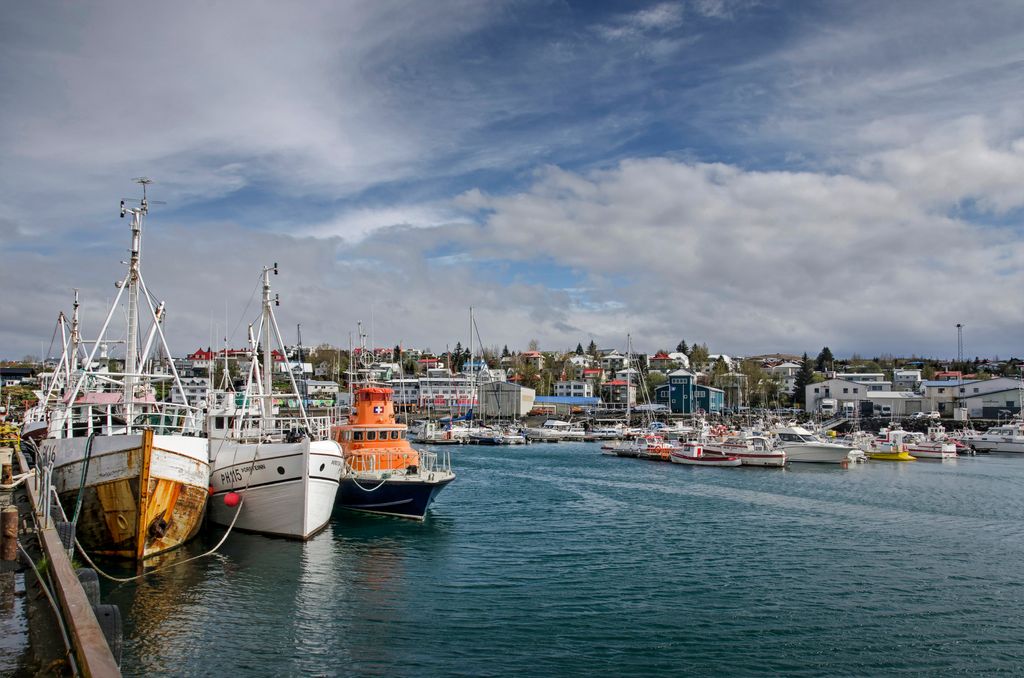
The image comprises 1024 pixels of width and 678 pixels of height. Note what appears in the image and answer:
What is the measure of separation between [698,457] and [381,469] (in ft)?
134

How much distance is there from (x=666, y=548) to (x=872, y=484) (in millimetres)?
29714

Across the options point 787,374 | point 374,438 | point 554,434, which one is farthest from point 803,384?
point 374,438

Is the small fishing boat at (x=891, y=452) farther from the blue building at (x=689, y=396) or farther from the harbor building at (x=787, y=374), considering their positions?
A: the harbor building at (x=787, y=374)

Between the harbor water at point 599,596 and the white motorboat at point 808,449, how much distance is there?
28.4m

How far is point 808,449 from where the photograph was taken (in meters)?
66.3

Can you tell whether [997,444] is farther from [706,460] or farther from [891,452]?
[706,460]

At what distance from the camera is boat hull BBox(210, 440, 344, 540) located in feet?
84.4

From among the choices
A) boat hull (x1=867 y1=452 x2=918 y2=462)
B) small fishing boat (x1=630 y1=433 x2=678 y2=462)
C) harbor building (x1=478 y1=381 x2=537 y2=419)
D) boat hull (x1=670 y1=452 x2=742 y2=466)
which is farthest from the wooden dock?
harbor building (x1=478 y1=381 x2=537 y2=419)

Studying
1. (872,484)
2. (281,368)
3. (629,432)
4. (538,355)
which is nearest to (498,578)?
(872,484)

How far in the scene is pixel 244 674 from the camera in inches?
566

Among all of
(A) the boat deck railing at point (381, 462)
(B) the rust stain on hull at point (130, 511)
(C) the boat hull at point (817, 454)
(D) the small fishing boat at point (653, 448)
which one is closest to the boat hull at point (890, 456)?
(C) the boat hull at point (817, 454)

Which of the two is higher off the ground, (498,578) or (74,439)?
(74,439)

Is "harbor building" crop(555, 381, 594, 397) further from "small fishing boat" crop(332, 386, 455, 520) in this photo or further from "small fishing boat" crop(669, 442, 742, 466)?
"small fishing boat" crop(332, 386, 455, 520)

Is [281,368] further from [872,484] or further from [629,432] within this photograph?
[872,484]
